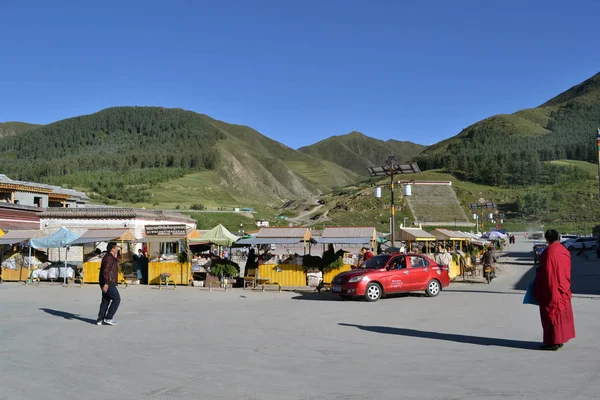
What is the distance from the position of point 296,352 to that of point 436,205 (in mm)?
110781

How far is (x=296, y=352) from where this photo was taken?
9.09 m

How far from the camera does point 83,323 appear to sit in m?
12.5

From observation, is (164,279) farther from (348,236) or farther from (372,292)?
(372,292)

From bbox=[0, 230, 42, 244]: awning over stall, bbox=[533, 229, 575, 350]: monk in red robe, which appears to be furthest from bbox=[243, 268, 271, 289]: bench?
bbox=[533, 229, 575, 350]: monk in red robe

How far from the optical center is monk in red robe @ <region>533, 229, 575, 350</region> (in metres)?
8.63

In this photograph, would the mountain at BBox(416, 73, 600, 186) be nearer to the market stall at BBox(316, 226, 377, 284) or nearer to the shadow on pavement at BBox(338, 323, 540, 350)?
the market stall at BBox(316, 226, 377, 284)

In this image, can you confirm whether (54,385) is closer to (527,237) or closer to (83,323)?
(83,323)

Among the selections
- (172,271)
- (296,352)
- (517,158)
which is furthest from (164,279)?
(517,158)

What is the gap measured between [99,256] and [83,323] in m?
12.7

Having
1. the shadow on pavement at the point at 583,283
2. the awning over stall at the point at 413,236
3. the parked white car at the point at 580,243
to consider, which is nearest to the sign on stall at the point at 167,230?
the awning over stall at the point at 413,236

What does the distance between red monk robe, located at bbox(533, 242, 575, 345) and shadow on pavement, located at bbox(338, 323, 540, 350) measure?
1.88ft

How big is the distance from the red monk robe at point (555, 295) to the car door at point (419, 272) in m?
8.62

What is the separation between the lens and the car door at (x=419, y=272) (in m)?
17.5

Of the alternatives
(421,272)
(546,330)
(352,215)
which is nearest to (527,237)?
(352,215)
